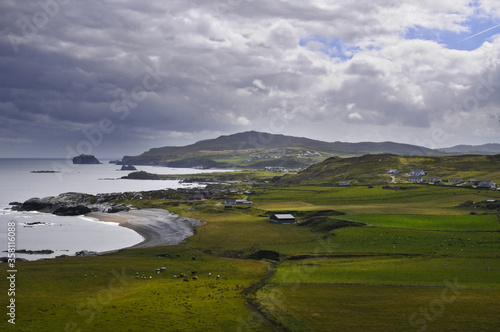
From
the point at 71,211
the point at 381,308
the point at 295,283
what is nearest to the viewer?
the point at 381,308

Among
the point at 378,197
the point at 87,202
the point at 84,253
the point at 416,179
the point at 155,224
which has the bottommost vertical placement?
the point at 84,253

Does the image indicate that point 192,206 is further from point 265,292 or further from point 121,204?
point 265,292

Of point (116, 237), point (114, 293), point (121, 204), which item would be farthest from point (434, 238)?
point (121, 204)

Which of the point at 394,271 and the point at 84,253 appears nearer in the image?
the point at 394,271

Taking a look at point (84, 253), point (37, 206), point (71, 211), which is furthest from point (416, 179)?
point (37, 206)

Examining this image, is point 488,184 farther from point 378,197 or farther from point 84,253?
point 84,253

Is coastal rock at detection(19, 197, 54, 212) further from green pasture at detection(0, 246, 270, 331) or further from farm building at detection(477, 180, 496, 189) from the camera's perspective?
farm building at detection(477, 180, 496, 189)

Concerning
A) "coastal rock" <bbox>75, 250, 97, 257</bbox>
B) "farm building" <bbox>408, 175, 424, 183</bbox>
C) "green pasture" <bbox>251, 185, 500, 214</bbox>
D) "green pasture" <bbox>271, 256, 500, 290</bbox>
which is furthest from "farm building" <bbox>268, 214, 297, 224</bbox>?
"farm building" <bbox>408, 175, 424, 183</bbox>

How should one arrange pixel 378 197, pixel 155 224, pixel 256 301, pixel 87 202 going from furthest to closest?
1. pixel 87 202
2. pixel 378 197
3. pixel 155 224
4. pixel 256 301
